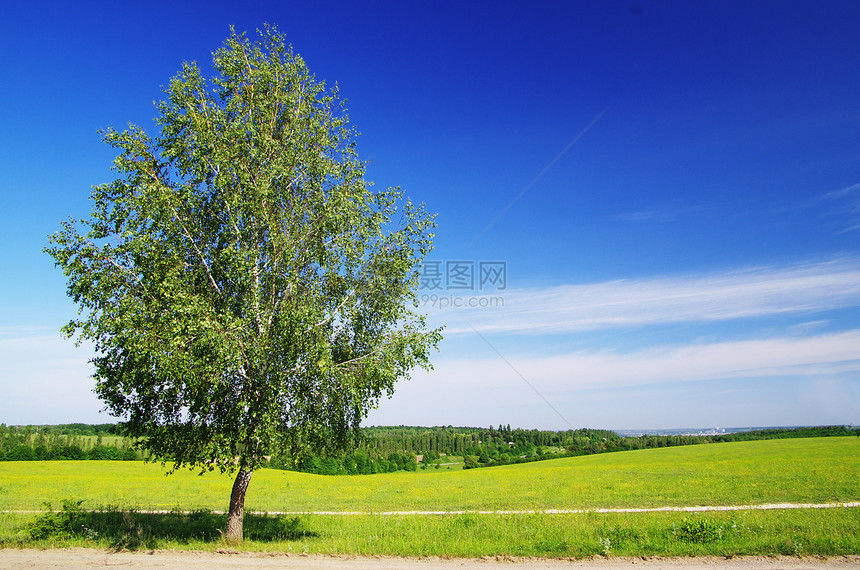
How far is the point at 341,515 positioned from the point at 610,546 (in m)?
14.0

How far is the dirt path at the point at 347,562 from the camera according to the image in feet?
44.3

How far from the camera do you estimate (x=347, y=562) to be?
47.0 feet

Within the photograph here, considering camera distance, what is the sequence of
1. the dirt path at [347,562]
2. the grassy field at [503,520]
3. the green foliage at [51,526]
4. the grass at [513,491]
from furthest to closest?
1. the grass at [513,491]
2. the green foliage at [51,526]
3. the grassy field at [503,520]
4. the dirt path at [347,562]

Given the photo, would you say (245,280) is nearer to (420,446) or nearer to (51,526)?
(51,526)

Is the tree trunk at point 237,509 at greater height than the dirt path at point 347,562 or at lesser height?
greater

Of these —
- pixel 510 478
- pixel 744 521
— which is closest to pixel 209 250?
pixel 744 521

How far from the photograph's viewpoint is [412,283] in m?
19.1

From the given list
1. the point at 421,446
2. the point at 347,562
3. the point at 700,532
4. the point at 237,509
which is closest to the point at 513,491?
the point at 700,532

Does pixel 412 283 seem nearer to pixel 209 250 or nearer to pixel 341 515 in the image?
pixel 209 250

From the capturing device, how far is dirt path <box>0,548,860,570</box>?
1351 centimetres

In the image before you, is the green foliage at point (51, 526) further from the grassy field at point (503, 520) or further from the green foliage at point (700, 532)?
the green foliage at point (700, 532)

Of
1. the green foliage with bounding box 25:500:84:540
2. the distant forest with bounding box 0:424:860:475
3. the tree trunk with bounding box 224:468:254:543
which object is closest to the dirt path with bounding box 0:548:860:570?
the green foliage with bounding box 25:500:84:540

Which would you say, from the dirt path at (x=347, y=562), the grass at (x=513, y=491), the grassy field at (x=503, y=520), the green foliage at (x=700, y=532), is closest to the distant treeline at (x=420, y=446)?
the grass at (x=513, y=491)

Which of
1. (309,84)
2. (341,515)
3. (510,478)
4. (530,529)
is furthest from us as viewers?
(510,478)
